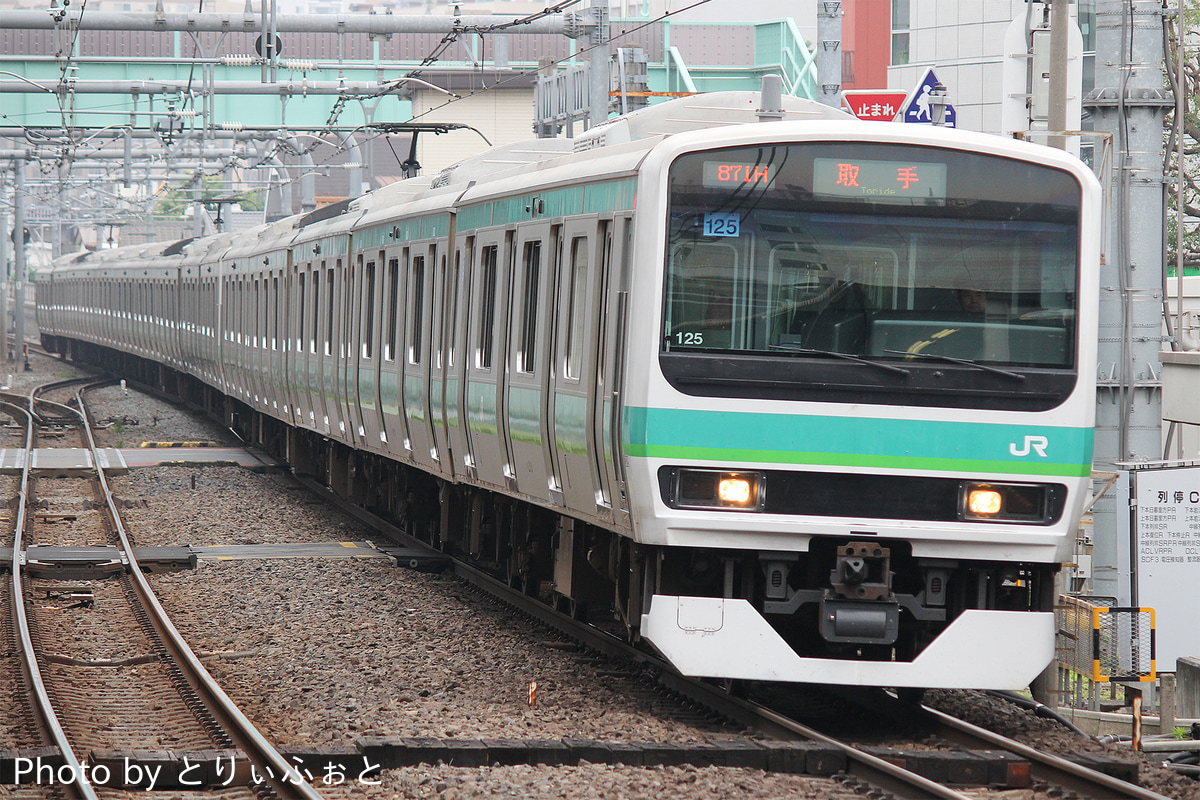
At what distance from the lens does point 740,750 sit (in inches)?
275

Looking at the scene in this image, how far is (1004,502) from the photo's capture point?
7.57 meters

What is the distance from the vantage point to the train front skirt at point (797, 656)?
293 inches

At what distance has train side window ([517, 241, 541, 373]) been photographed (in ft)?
31.4

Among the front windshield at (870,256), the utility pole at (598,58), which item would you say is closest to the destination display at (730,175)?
the front windshield at (870,256)

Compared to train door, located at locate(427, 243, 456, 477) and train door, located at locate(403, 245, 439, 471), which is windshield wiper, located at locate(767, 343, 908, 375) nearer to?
train door, located at locate(427, 243, 456, 477)

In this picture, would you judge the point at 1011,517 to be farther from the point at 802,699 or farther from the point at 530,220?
the point at 530,220

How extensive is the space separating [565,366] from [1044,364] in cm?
250

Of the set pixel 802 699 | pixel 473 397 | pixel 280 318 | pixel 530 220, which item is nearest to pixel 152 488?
pixel 280 318

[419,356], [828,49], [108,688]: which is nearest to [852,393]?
[108,688]

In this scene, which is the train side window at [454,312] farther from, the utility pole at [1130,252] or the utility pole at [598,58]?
the utility pole at [598,58]

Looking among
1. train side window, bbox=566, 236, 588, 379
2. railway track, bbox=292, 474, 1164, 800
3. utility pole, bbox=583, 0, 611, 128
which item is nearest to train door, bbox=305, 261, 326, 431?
utility pole, bbox=583, 0, 611, 128

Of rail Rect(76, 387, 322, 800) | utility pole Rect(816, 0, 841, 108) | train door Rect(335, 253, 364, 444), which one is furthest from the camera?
train door Rect(335, 253, 364, 444)

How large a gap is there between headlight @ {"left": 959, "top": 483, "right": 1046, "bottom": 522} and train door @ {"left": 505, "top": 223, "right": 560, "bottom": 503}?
249cm

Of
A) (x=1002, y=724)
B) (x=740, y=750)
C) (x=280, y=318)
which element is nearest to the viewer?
(x=740, y=750)
